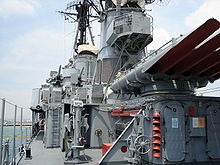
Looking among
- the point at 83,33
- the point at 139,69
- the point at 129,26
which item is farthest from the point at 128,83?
the point at 83,33

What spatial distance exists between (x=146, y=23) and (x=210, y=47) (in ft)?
29.7

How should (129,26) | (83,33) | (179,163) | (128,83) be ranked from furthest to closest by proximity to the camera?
1. (83,33)
2. (129,26)
3. (128,83)
4. (179,163)

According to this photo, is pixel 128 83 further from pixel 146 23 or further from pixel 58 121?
pixel 146 23

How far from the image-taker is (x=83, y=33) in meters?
31.0

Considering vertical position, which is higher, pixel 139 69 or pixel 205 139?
pixel 139 69

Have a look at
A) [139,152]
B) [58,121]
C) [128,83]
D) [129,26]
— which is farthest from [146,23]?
[139,152]

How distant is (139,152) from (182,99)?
188 cm

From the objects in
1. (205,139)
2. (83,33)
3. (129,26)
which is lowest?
(205,139)

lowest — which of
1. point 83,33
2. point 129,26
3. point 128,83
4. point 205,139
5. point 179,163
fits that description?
point 179,163

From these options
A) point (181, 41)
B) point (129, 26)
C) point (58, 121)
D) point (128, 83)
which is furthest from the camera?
point (129, 26)

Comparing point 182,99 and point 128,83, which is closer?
point 182,99

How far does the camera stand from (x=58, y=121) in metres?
11.8

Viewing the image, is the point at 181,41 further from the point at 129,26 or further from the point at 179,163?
the point at 129,26

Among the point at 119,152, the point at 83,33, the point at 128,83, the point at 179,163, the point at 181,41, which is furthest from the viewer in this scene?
the point at 83,33
